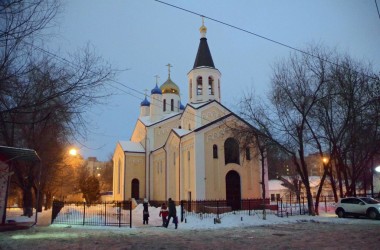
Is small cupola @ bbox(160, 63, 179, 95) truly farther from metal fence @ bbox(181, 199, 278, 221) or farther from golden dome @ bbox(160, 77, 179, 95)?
metal fence @ bbox(181, 199, 278, 221)

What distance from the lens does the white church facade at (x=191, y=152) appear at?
91.9 feet

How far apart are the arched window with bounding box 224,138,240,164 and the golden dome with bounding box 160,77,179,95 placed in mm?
17428

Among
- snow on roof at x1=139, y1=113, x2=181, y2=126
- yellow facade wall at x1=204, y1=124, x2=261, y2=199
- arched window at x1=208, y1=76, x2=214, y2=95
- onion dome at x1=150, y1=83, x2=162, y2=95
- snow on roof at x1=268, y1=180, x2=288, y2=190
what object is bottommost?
snow on roof at x1=268, y1=180, x2=288, y2=190

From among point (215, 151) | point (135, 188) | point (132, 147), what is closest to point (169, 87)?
point (132, 147)

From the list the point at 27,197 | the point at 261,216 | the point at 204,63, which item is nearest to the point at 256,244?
the point at 261,216

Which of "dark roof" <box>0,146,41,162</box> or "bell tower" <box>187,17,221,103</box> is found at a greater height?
"bell tower" <box>187,17,221,103</box>

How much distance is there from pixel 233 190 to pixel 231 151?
3.21 metres

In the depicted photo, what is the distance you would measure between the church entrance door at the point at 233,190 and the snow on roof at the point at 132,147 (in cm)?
1536

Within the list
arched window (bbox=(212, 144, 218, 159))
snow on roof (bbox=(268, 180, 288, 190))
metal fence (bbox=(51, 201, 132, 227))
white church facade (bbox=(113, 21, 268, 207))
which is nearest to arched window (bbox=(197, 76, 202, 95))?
white church facade (bbox=(113, 21, 268, 207))

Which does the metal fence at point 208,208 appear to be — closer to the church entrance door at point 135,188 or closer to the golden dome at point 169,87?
the church entrance door at point 135,188

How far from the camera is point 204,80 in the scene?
111ft

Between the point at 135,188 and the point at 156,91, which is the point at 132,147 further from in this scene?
the point at 156,91

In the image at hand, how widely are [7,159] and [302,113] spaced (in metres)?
17.6

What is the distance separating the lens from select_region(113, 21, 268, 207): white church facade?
1103 inches
